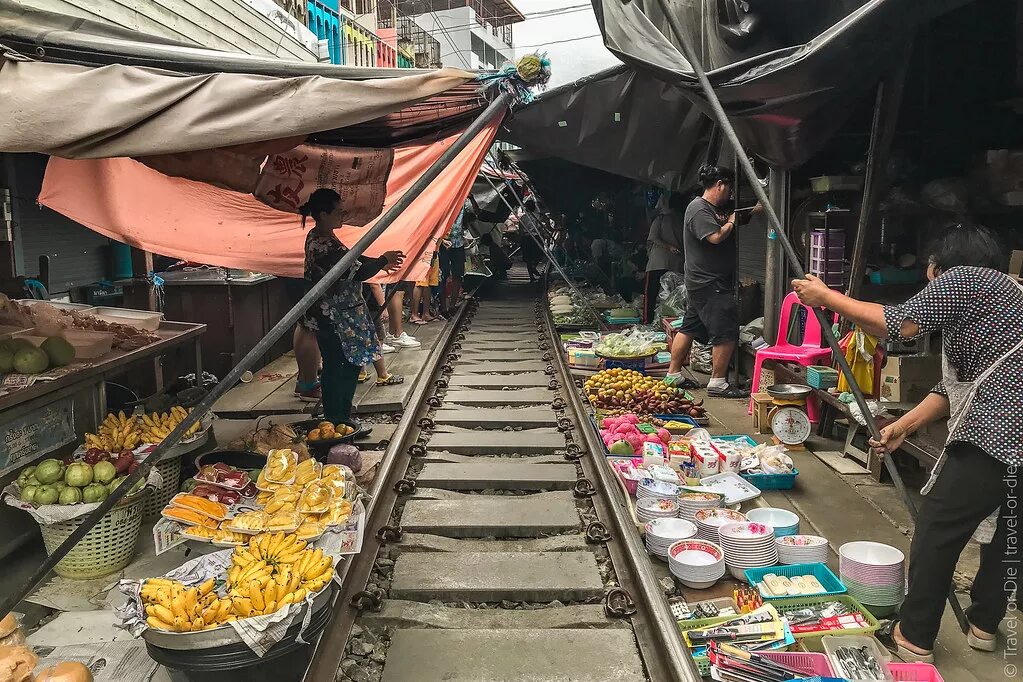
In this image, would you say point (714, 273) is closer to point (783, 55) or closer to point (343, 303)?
point (783, 55)

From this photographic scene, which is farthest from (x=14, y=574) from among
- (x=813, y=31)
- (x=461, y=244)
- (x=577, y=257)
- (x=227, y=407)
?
(x=577, y=257)

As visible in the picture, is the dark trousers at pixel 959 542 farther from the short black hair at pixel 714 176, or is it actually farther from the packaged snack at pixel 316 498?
the short black hair at pixel 714 176

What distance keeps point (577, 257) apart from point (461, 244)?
6.62 metres

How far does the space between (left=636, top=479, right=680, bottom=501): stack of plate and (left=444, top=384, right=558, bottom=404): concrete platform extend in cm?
316

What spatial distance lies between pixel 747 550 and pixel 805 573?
1.07 ft

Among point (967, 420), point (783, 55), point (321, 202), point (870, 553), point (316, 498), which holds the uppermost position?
point (783, 55)

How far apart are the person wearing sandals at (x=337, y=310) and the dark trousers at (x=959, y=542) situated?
448 centimetres

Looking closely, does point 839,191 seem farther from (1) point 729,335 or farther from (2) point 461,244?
(2) point 461,244

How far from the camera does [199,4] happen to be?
9.65 m

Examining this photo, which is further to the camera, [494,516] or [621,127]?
[621,127]

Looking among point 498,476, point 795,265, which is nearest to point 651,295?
point 498,476

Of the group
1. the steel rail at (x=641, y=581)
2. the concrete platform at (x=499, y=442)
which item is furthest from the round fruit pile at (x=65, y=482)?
the steel rail at (x=641, y=581)

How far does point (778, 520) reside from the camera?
4812 mm

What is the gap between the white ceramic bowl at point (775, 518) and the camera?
4.75 meters
